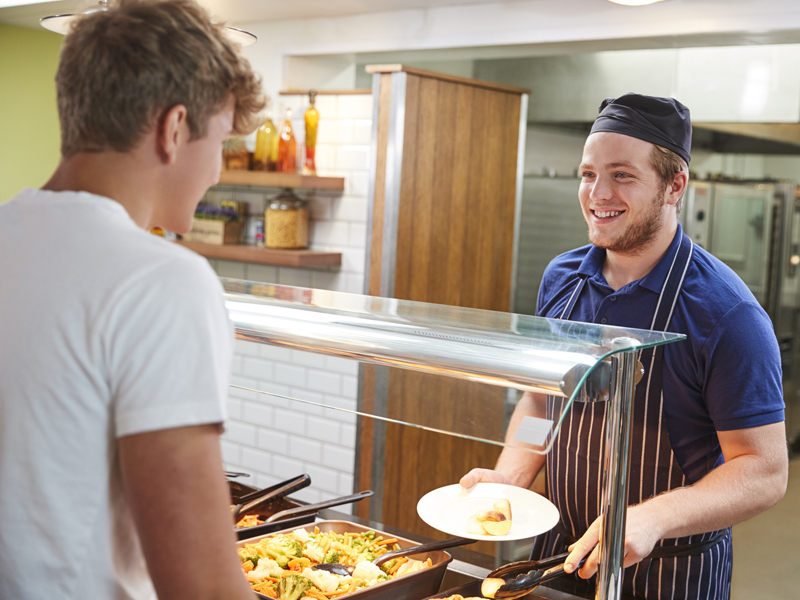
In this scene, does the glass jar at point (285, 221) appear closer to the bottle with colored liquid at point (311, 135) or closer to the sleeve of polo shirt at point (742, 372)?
the bottle with colored liquid at point (311, 135)

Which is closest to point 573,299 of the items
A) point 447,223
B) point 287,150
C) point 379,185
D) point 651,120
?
point 651,120

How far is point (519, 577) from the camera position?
4.54 feet

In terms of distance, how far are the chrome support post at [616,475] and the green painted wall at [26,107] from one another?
183 inches

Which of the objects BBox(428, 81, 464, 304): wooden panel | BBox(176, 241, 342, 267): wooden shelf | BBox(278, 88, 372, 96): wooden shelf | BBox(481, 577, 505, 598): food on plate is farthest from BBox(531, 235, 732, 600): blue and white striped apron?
BBox(278, 88, 372, 96): wooden shelf

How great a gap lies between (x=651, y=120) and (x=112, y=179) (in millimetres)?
1343

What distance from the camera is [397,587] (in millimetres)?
1438

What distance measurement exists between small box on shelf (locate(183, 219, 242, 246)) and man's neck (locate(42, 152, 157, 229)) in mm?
3188

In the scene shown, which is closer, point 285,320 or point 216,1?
point 285,320

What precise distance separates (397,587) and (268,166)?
2.78 metres

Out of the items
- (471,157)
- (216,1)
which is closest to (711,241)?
(471,157)

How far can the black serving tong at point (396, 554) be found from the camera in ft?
5.11

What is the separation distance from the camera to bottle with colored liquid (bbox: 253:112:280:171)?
3.90 m

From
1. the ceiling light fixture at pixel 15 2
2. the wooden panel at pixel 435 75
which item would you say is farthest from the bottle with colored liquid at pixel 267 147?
the ceiling light fixture at pixel 15 2

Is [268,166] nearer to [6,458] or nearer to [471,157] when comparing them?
[471,157]
